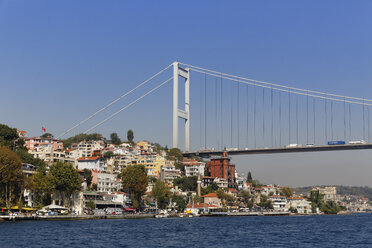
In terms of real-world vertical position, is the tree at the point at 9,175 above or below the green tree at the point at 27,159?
below

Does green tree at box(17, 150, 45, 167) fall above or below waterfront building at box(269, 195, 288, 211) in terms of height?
above

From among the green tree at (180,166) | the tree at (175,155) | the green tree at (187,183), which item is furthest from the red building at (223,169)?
the tree at (175,155)

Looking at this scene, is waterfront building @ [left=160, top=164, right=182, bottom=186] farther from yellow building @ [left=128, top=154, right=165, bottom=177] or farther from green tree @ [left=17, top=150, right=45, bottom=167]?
green tree @ [left=17, top=150, right=45, bottom=167]

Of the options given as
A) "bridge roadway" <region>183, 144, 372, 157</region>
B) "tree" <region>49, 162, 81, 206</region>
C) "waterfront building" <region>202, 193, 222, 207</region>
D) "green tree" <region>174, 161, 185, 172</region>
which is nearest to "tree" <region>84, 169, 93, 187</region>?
"tree" <region>49, 162, 81, 206</region>

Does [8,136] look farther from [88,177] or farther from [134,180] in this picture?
[134,180]

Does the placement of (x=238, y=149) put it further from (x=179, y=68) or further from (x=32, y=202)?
(x=32, y=202)

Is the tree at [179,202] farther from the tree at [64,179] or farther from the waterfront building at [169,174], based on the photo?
the tree at [64,179]

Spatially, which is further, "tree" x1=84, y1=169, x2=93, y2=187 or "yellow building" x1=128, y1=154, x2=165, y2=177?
"yellow building" x1=128, y1=154, x2=165, y2=177

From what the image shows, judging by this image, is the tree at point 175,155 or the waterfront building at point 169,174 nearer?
the waterfront building at point 169,174
